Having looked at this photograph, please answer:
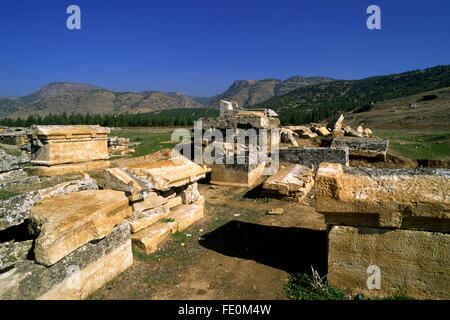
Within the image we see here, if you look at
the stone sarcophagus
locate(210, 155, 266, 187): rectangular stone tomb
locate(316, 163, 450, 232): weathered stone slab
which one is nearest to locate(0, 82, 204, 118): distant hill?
the stone sarcophagus

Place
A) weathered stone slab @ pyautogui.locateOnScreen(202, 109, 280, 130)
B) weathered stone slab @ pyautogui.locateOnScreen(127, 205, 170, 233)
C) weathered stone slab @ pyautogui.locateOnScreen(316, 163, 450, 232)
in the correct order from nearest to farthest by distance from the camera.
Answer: weathered stone slab @ pyautogui.locateOnScreen(316, 163, 450, 232) → weathered stone slab @ pyautogui.locateOnScreen(127, 205, 170, 233) → weathered stone slab @ pyautogui.locateOnScreen(202, 109, 280, 130)

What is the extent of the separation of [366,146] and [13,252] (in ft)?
35.9

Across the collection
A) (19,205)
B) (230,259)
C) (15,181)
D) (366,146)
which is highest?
(366,146)

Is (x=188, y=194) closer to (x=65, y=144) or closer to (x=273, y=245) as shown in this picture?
(x=273, y=245)

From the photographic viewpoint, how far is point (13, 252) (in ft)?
9.18

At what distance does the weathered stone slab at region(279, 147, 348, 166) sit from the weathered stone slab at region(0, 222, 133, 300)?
7409 millimetres

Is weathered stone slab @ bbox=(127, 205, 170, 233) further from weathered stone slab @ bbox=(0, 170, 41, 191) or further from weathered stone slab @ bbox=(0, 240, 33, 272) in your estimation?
weathered stone slab @ bbox=(0, 170, 41, 191)

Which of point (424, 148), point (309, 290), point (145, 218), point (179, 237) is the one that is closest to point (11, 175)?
point (145, 218)

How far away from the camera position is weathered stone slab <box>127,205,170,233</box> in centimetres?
421

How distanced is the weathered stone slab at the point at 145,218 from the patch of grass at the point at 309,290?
96.1 inches

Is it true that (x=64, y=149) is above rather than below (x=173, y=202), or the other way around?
above
